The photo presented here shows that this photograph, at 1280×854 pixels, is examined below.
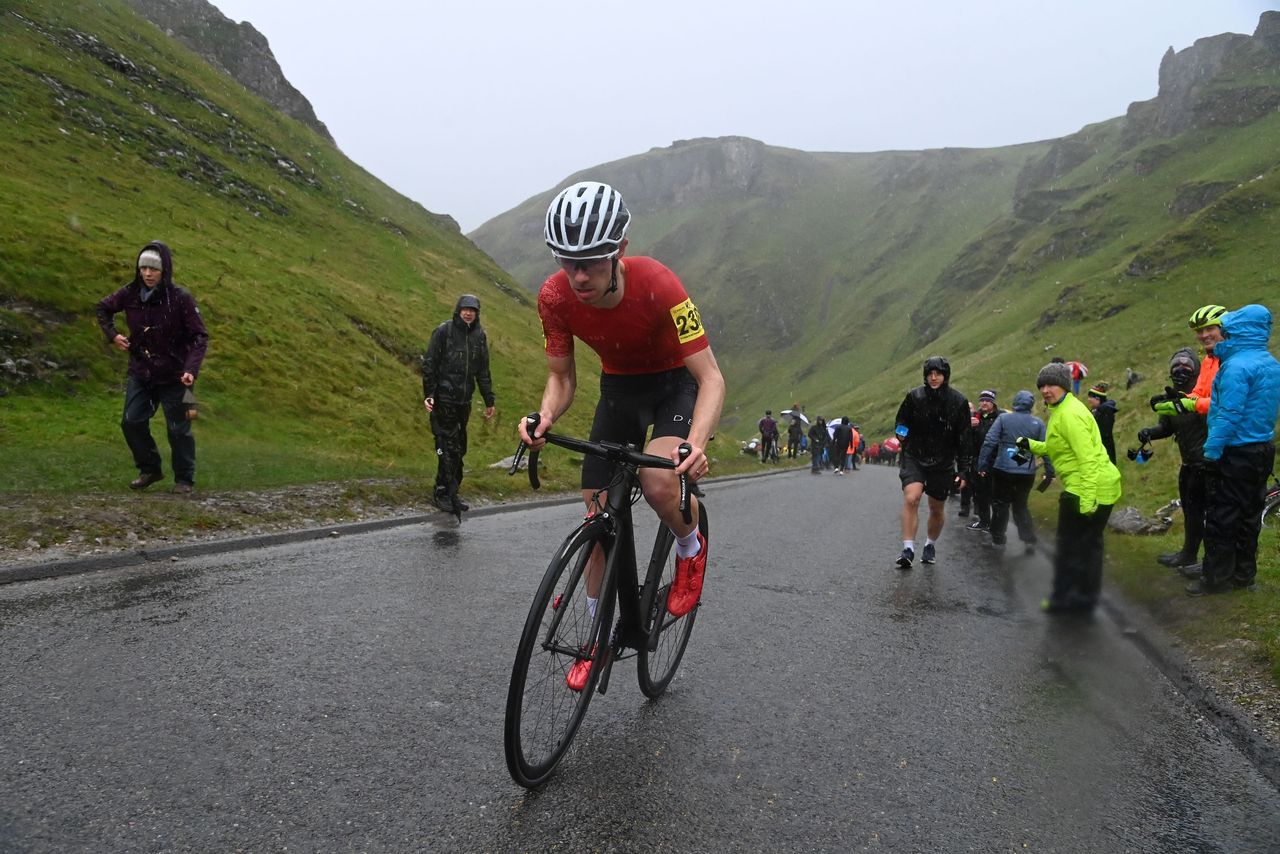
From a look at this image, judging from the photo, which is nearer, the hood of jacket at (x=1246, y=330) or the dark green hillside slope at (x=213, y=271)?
the hood of jacket at (x=1246, y=330)

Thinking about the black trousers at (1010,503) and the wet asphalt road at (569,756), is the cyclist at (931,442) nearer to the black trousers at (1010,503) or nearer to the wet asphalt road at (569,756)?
the black trousers at (1010,503)

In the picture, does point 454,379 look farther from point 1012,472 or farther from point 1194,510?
point 1194,510

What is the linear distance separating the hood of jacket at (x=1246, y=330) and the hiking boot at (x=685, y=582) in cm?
555

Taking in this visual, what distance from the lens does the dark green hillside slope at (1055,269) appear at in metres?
65.2

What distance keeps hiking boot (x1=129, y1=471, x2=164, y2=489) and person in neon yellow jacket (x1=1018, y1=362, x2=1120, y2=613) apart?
30.9 feet

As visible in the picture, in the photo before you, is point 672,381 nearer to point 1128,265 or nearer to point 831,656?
point 831,656

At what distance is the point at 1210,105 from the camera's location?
105 m

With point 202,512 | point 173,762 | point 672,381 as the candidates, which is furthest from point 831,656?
point 202,512

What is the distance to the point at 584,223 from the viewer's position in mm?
3535

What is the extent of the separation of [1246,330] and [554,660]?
22.4 feet

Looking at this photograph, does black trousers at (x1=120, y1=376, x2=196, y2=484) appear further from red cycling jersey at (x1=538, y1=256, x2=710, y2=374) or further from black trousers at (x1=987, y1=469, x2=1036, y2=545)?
black trousers at (x1=987, y1=469, x2=1036, y2=545)

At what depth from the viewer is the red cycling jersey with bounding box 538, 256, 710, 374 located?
3.96 metres

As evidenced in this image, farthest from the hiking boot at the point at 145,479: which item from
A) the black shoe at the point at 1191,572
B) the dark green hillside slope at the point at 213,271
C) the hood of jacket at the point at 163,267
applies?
the black shoe at the point at 1191,572

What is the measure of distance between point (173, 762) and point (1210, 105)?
13785 cm
